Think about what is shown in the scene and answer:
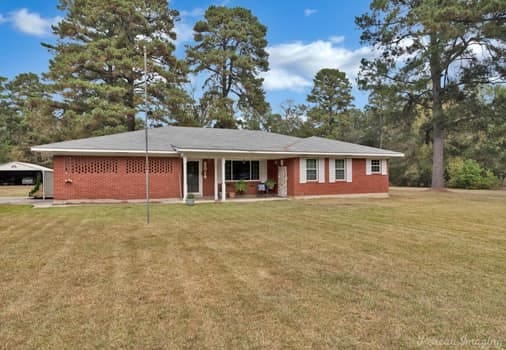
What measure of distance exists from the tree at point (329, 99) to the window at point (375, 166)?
16.0 metres

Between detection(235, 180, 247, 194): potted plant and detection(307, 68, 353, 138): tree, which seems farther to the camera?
detection(307, 68, 353, 138): tree

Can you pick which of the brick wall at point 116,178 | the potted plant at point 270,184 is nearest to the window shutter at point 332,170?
the brick wall at point 116,178

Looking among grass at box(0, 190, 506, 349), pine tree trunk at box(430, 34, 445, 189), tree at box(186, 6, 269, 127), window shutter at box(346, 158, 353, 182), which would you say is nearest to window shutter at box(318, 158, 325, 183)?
window shutter at box(346, 158, 353, 182)

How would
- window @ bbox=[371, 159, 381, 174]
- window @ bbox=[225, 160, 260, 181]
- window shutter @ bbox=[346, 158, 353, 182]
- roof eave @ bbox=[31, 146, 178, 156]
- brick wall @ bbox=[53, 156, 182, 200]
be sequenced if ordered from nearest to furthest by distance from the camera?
roof eave @ bbox=[31, 146, 178, 156]
brick wall @ bbox=[53, 156, 182, 200]
window @ bbox=[225, 160, 260, 181]
window shutter @ bbox=[346, 158, 353, 182]
window @ bbox=[371, 159, 381, 174]

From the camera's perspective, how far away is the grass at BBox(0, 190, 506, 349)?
2.71 metres

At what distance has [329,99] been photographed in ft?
110

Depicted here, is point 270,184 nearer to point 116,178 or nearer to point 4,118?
point 116,178

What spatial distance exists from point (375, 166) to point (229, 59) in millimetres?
16794

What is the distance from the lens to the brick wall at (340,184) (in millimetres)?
15391

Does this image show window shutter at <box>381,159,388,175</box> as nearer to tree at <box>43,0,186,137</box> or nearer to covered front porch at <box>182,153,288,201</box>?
covered front porch at <box>182,153,288,201</box>

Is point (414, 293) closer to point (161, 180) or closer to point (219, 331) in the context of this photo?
point (219, 331)

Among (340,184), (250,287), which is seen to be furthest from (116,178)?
(250,287)

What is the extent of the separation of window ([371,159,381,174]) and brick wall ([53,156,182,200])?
996cm

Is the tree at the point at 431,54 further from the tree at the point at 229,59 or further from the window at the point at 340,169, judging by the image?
the tree at the point at 229,59
